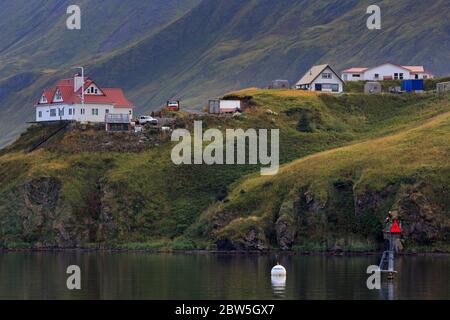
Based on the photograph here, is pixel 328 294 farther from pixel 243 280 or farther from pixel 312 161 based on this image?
pixel 312 161

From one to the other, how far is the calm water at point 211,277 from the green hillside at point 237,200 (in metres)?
9.22

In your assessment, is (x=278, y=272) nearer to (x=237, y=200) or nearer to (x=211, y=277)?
(x=211, y=277)

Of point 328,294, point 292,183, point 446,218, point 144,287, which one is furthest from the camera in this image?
point 292,183

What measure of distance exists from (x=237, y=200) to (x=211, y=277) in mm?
50452

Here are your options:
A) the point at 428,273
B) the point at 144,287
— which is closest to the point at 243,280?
the point at 144,287

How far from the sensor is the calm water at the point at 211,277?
373ft

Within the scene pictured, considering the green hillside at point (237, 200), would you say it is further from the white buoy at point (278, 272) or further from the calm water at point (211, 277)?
the white buoy at point (278, 272)

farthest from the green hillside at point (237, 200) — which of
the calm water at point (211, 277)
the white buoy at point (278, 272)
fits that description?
the white buoy at point (278, 272)

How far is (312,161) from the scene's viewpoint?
183m

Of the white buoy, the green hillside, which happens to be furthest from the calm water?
the green hillside

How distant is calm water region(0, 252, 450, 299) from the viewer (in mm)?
113625

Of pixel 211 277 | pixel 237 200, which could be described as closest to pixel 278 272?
pixel 211 277
